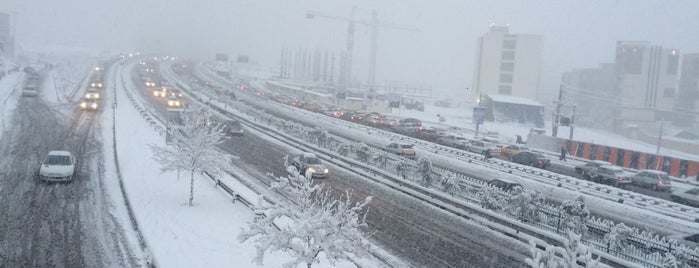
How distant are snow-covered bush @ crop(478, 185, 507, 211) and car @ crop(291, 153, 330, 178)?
9.13 m

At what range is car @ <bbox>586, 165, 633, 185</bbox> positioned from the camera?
35688mm

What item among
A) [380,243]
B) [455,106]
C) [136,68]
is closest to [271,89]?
[136,68]

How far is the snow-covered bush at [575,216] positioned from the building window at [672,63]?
101857mm

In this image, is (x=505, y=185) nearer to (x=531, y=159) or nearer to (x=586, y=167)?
(x=586, y=167)

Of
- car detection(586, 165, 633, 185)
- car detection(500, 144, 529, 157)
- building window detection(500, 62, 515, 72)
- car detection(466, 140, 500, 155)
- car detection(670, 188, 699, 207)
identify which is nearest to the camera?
car detection(670, 188, 699, 207)

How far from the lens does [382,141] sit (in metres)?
50.3

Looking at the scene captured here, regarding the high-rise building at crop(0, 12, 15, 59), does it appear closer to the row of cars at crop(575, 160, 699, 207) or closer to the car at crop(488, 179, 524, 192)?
the row of cars at crop(575, 160, 699, 207)

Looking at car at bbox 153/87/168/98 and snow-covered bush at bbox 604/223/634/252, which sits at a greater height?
car at bbox 153/87/168/98

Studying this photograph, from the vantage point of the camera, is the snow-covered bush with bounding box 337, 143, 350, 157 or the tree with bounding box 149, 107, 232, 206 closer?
the tree with bounding box 149, 107, 232, 206

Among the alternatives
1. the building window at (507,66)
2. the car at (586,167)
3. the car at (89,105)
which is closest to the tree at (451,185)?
the car at (586,167)

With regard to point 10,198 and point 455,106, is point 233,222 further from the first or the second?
point 455,106

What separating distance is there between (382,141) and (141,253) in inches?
1360

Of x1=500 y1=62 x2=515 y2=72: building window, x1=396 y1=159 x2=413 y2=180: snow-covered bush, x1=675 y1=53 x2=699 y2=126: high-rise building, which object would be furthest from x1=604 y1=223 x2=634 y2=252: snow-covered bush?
x1=675 y1=53 x2=699 y2=126: high-rise building

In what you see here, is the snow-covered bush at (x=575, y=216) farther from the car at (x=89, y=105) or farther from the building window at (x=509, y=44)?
the building window at (x=509, y=44)
